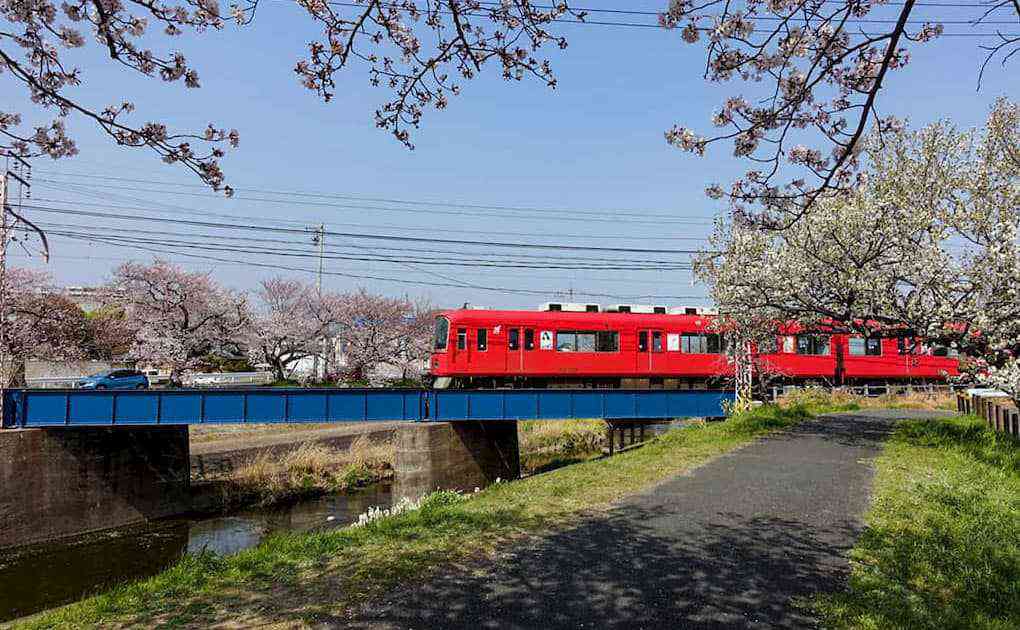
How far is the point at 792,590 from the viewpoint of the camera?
19.9 ft

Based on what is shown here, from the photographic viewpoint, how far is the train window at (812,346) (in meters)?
29.4

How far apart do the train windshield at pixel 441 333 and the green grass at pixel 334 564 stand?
13715 mm

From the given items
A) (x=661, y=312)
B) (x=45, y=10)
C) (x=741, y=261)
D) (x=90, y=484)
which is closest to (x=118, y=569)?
(x=90, y=484)

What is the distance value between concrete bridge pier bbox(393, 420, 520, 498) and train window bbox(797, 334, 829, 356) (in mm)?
12978

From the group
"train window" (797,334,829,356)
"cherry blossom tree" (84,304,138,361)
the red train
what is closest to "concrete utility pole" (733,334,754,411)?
the red train

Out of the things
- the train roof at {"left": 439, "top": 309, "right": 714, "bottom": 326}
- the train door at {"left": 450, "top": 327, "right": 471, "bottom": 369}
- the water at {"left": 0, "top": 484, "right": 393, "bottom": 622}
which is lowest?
the water at {"left": 0, "top": 484, "right": 393, "bottom": 622}

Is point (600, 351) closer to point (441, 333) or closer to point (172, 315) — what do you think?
point (441, 333)

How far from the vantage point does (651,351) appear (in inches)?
1072

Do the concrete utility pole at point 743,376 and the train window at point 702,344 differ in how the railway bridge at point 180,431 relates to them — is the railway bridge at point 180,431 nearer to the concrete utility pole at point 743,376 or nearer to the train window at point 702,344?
the concrete utility pole at point 743,376

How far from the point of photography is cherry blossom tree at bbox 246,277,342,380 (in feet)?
134

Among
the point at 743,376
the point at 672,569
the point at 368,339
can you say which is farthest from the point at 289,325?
the point at 672,569

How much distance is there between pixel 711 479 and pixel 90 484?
18080 millimetres

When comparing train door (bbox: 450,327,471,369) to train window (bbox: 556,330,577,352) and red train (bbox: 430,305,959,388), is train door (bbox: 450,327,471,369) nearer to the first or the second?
red train (bbox: 430,305,959,388)

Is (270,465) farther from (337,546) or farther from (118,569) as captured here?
(337,546)
